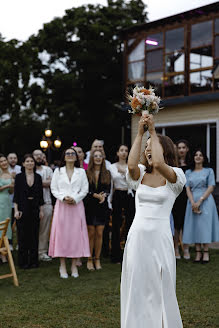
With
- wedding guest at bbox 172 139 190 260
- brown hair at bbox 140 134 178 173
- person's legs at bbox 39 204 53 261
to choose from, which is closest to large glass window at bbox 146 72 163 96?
wedding guest at bbox 172 139 190 260

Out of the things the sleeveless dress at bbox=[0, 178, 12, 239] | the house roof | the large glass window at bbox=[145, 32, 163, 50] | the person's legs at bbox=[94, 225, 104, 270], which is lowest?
the person's legs at bbox=[94, 225, 104, 270]

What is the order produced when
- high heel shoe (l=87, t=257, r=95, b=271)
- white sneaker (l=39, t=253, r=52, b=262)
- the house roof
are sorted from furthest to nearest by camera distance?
the house roof < white sneaker (l=39, t=253, r=52, b=262) < high heel shoe (l=87, t=257, r=95, b=271)

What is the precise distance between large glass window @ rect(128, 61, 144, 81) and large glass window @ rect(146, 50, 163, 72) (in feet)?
1.24

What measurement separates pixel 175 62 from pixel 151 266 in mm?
18440

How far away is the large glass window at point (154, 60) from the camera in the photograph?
71.9 ft

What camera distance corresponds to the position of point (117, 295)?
266 inches

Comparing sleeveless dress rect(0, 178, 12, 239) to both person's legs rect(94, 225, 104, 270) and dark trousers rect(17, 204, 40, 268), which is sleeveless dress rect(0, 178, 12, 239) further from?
person's legs rect(94, 225, 104, 270)

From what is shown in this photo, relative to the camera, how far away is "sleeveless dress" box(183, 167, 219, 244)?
9.20 meters

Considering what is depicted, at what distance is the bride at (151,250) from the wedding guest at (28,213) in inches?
199

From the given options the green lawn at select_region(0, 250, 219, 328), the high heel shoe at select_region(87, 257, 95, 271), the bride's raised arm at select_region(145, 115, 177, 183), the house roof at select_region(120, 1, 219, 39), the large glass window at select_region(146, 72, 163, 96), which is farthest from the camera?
the large glass window at select_region(146, 72, 163, 96)

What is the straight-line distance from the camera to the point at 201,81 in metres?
20.5

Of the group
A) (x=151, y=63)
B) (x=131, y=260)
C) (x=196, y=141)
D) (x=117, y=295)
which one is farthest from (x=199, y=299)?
(x=151, y=63)

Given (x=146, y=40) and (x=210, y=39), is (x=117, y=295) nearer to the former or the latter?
(x=210, y=39)

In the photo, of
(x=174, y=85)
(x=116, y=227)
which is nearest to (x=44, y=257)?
(x=116, y=227)
